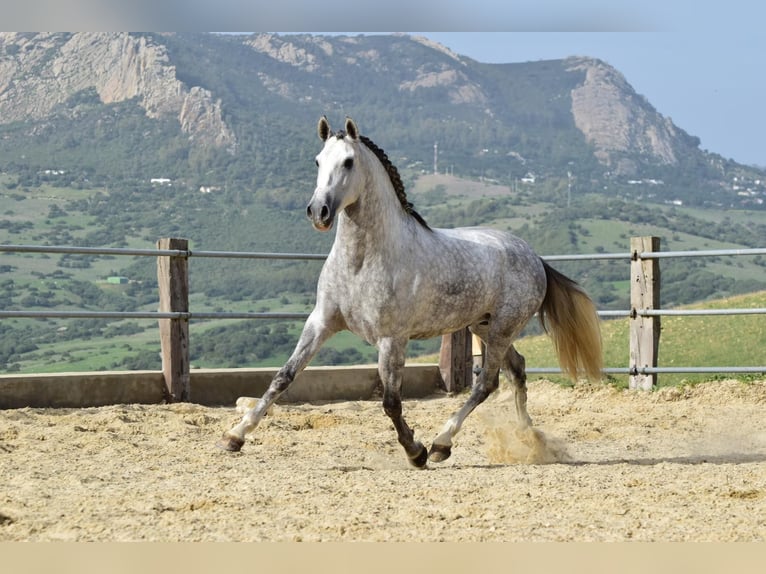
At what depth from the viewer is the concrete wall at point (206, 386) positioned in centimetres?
702

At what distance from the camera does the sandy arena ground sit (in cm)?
339

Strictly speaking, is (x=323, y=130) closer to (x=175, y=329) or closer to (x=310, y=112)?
(x=175, y=329)

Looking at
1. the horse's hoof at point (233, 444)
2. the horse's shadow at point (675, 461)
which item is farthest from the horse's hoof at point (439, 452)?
the horse's hoof at point (233, 444)

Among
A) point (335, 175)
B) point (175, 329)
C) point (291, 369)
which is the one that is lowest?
point (175, 329)

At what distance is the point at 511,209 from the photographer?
3292 inches

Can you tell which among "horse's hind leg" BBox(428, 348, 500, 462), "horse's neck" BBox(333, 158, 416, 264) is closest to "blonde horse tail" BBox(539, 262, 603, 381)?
"horse's hind leg" BBox(428, 348, 500, 462)

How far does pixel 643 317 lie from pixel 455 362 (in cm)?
165

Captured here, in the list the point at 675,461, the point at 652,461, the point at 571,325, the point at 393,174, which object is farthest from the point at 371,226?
the point at 675,461

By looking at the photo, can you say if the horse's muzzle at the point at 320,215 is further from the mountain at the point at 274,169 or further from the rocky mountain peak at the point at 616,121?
the rocky mountain peak at the point at 616,121

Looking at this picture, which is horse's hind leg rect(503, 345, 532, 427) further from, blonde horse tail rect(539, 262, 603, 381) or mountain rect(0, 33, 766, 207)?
mountain rect(0, 33, 766, 207)

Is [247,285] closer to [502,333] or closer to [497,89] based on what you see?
[502,333]

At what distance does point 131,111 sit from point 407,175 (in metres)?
28.1

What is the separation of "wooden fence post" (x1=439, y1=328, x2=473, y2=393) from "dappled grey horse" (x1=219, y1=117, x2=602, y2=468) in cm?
292

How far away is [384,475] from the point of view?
468 centimetres
